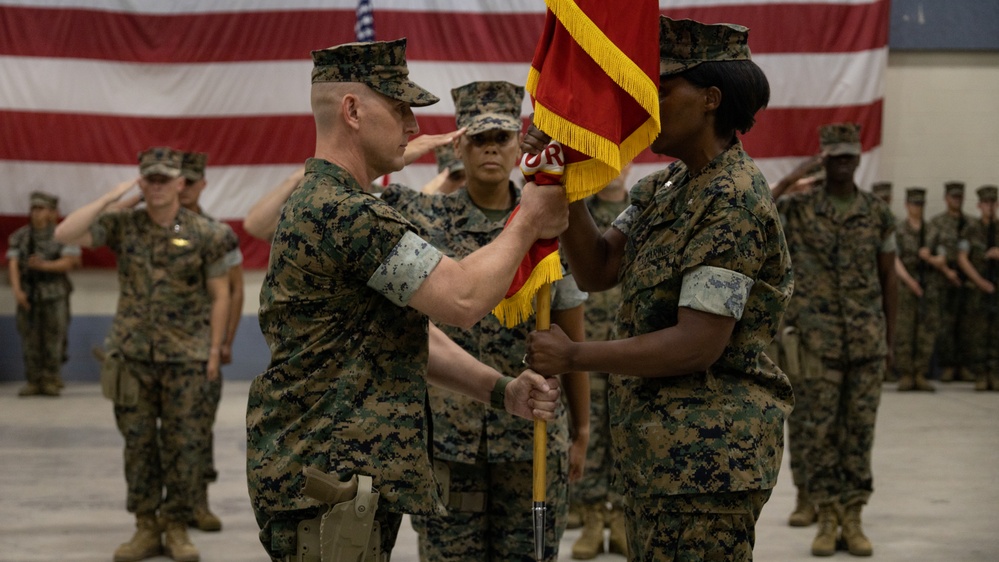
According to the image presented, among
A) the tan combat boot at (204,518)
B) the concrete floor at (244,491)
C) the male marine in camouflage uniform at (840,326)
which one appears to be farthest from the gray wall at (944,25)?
the tan combat boot at (204,518)

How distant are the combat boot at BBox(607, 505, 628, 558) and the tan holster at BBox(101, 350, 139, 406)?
2.43 m

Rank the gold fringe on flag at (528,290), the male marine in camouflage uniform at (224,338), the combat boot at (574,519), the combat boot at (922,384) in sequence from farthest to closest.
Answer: the combat boot at (922,384) < the combat boot at (574,519) < the male marine in camouflage uniform at (224,338) < the gold fringe on flag at (528,290)

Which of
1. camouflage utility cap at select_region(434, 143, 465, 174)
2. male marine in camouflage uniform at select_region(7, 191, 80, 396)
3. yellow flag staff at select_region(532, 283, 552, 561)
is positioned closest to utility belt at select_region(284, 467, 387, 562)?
yellow flag staff at select_region(532, 283, 552, 561)

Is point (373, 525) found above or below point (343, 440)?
below

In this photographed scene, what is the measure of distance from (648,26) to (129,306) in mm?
3995

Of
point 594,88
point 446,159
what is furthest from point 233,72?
point 594,88

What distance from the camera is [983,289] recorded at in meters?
11.3

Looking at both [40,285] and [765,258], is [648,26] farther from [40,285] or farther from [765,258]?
[40,285]

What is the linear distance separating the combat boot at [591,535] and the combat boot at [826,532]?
1040 millimetres

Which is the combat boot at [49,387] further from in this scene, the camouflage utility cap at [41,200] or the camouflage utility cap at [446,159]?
the camouflage utility cap at [446,159]

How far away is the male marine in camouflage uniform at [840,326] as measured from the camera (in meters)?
5.53

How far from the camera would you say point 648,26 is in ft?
7.73

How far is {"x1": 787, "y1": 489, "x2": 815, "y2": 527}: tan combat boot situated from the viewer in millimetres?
6086

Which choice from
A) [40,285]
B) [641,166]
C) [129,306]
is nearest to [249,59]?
[40,285]
